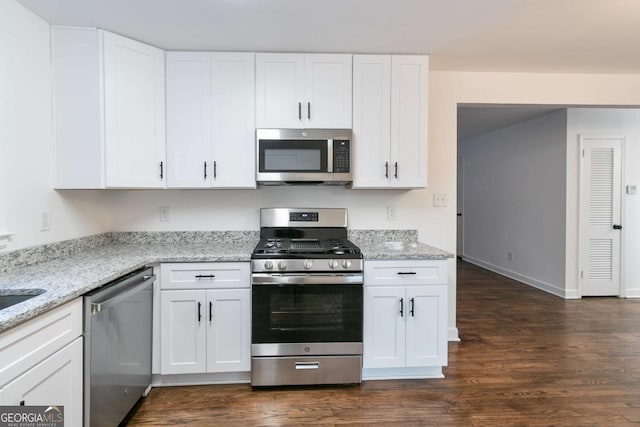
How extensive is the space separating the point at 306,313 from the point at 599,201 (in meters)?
4.27

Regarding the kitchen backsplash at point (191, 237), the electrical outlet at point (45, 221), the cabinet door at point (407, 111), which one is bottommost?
the kitchen backsplash at point (191, 237)

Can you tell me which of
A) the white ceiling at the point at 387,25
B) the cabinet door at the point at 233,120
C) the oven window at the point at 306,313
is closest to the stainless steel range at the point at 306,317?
the oven window at the point at 306,313

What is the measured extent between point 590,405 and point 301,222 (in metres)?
2.29

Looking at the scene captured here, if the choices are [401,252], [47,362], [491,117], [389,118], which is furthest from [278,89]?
[491,117]

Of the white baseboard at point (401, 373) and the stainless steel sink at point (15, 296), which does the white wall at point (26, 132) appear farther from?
the white baseboard at point (401, 373)

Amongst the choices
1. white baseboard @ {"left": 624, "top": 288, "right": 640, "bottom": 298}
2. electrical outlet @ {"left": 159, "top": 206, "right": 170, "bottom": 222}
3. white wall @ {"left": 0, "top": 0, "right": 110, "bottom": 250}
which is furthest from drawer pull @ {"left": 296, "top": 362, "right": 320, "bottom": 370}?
white baseboard @ {"left": 624, "top": 288, "right": 640, "bottom": 298}

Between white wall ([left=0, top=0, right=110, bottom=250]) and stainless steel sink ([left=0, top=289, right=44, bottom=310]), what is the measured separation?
54 centimetres

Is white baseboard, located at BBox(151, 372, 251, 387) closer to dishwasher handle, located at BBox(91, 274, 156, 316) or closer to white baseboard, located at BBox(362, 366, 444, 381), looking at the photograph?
dishwasher handle, located at BBox(91, 274, 156, 316)

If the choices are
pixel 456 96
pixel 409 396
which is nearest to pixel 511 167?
pixel 456 96

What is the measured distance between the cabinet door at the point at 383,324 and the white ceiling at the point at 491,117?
2945 millimetres

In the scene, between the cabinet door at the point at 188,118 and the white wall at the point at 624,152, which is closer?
the cabinet door at the point at 188,118

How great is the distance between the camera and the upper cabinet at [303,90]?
8.20 feet

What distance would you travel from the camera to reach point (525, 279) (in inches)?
197

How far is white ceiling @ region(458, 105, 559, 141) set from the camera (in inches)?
171
